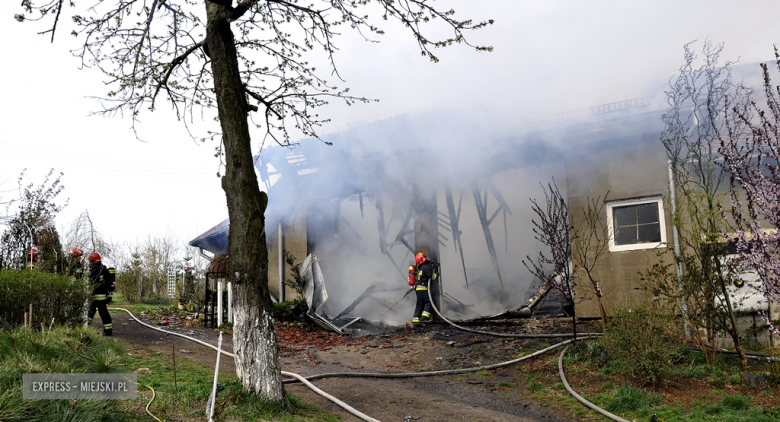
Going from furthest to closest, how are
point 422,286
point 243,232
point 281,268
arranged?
point 281,268 → point 422,286 → point 243,232

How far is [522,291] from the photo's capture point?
14.3 m

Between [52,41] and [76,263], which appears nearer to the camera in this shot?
[52,41]

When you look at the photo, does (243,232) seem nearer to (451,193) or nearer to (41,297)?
(41,297)

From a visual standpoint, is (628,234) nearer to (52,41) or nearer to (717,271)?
(717,271)

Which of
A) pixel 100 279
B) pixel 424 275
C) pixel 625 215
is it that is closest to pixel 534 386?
pixel 625 215

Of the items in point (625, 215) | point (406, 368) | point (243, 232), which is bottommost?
point (406, 368)

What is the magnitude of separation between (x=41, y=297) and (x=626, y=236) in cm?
1024

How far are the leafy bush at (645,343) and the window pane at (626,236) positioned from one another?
3.25m

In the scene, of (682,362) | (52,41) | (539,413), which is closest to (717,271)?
(682,362)

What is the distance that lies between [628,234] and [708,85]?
3209 millimetres

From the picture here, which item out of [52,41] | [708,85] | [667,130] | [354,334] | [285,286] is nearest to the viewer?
[52,41]

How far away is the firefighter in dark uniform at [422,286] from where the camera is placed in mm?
12500

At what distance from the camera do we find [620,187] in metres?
10.7

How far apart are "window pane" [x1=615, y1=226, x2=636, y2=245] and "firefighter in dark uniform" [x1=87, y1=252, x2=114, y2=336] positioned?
9.94 m
